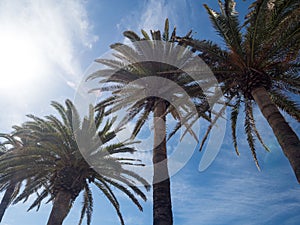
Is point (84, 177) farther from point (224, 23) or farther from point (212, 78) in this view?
point (224, 23)

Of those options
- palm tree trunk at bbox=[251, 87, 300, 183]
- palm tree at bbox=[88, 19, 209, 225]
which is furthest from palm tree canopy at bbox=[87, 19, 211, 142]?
palm tree trunk at bbox=[251, 87, 300, 183]

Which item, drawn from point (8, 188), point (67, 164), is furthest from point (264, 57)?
point (8, 188)

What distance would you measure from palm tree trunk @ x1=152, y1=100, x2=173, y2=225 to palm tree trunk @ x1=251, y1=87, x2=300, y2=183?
4.07 meters

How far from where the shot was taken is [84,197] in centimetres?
1501

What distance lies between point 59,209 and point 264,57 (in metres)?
11.3

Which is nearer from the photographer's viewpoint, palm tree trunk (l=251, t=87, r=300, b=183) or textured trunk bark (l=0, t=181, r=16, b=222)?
palm tree trunk (l=251, t=87, r=300, b=183)

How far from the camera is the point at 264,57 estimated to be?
862 centimetres

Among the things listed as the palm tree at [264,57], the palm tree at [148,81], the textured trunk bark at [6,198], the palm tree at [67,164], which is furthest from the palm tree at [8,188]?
the palm tree at [264,57]

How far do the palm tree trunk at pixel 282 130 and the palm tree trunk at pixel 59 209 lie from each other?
33.4 feet

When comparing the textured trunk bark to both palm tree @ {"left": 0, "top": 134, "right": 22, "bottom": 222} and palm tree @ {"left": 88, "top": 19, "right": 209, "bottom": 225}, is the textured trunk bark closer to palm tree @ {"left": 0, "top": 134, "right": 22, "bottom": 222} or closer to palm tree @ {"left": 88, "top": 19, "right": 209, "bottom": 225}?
palm tree @ {"left": 0, "top": 134, "right": 22, "bottom": 222}

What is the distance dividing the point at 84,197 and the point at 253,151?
9.65 m

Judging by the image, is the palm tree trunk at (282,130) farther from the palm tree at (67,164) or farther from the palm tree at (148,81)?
the palm tree at (67,164)

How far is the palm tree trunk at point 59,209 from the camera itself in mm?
12400

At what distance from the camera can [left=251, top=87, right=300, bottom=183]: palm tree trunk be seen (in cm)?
678
